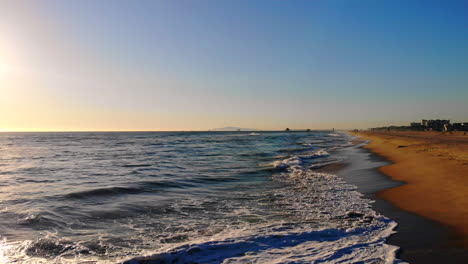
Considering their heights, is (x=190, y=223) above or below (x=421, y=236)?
below

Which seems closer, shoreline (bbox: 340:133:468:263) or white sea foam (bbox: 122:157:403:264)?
shoreline (bbox: 340:133:468:263)

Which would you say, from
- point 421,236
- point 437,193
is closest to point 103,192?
point 421,236

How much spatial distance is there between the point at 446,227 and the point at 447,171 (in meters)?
9.96

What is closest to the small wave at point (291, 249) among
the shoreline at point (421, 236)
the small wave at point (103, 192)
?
the shoreline at point (421, 236)

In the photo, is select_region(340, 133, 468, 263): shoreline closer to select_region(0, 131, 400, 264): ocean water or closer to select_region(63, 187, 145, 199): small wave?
select_region(0, 131, 400, 264): ocean water

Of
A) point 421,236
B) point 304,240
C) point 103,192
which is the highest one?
point 421,236

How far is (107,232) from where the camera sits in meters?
8.13

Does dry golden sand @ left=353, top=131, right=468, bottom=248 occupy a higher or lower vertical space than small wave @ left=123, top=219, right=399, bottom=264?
higher

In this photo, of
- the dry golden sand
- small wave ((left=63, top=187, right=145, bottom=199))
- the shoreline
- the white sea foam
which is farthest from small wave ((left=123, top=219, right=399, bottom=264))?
small wave ((left=63, top=187, right=145, bottom=199))

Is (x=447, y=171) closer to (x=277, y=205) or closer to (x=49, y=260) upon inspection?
(x=277, y=205)

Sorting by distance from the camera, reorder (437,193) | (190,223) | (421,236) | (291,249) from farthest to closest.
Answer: (437,193) < (190,223) < (421,236) < (291,249)

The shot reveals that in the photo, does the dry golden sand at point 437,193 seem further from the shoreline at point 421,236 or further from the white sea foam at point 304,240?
the white sea foam at point 304,240

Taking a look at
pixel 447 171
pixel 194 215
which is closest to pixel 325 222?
pixel 194 215

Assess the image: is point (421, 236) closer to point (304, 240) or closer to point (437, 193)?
point (304, 240)
